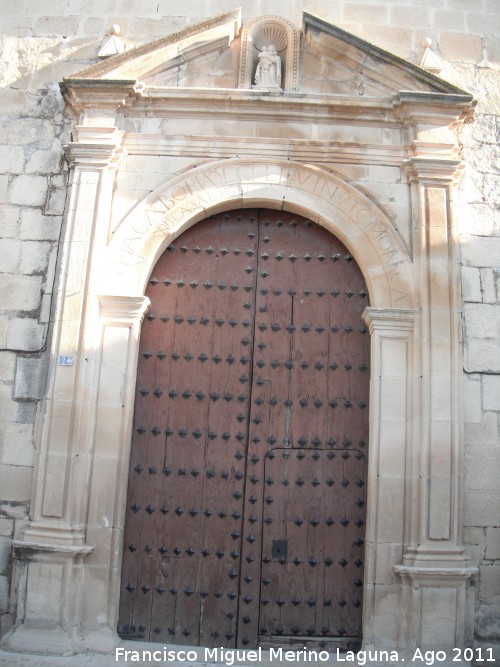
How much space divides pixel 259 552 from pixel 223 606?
1.39 feet

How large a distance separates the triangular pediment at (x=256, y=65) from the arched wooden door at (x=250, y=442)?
109 cm

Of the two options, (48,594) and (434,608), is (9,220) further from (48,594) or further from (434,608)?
(434,608)

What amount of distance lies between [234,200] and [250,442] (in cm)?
177

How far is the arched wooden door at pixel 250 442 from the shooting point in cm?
491

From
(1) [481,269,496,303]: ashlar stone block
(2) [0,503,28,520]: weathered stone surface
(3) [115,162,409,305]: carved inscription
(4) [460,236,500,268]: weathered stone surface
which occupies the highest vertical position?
(3) [115,162,409,305]: carved inscription

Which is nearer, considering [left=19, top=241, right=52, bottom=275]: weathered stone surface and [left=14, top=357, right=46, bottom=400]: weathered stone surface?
[left=14, top=357, right=46, bottom=400]: weathered stone surface

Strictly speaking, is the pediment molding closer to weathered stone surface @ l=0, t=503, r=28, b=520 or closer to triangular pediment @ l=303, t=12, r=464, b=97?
triangular pediment @ l=303, t=12, r=464, b=97

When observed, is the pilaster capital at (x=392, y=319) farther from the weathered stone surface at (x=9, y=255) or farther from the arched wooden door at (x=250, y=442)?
the weathered stone surface at (x=9, y=255)

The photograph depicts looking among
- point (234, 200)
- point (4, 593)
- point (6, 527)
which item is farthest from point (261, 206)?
point (4, 593)

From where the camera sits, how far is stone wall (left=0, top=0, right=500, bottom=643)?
4.93 metres

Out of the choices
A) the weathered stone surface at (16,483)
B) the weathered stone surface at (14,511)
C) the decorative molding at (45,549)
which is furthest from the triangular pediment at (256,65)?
the decorative molding at (45,549)

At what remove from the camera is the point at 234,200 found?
5.40 m

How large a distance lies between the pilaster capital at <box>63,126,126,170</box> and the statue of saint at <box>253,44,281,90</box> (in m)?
1.14

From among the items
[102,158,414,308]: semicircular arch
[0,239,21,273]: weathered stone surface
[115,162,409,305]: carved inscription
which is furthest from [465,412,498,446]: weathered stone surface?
[0,239,21,273]: weathered stone surface
